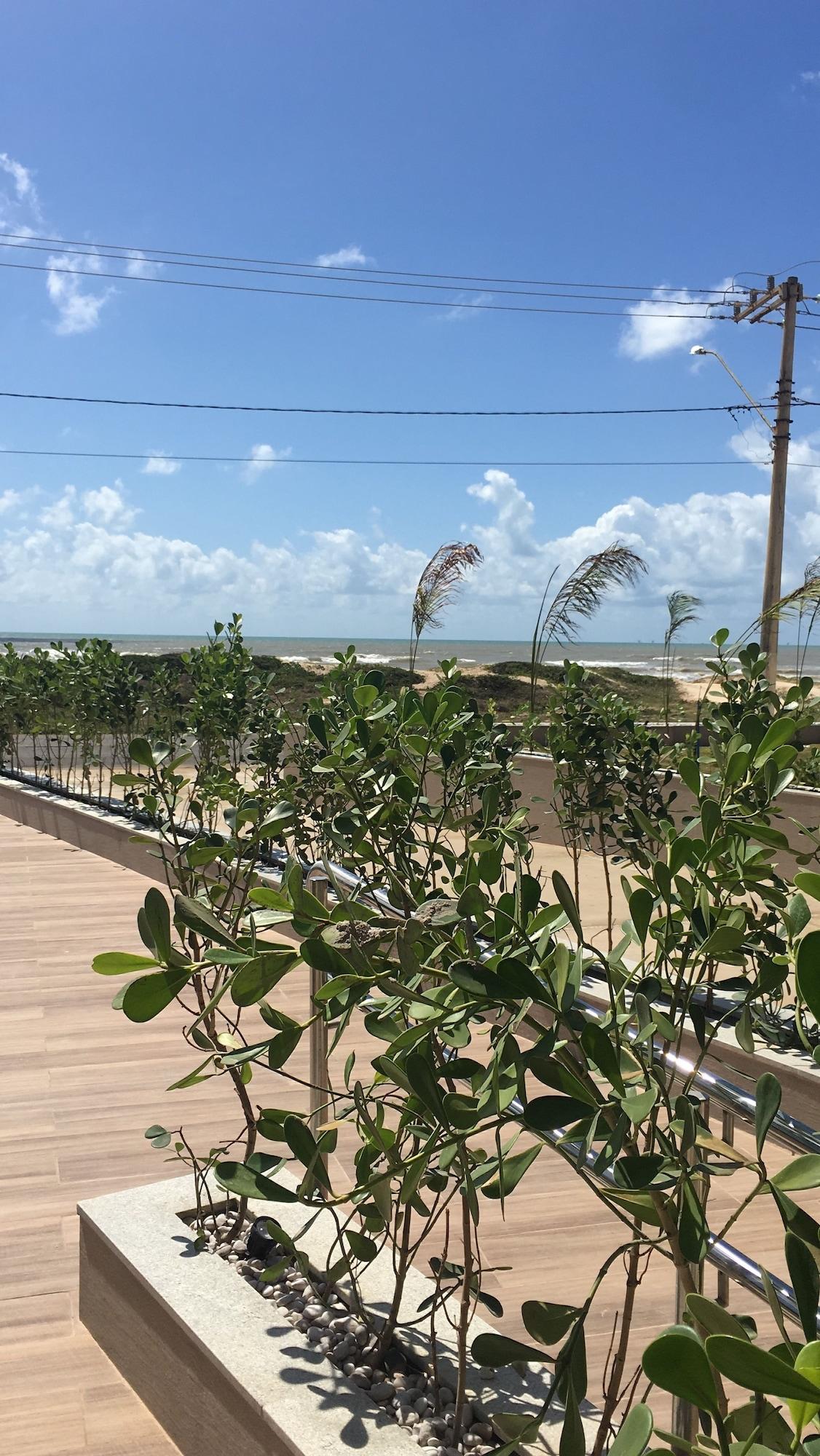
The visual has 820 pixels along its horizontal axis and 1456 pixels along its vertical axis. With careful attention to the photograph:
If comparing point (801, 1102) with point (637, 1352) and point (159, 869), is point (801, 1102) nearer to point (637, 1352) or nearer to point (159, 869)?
point (637, 1352)

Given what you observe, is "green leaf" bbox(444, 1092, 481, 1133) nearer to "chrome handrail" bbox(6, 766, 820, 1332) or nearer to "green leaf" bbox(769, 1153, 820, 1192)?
"chrome handrail" bbox(6, 766, 820, 1332)

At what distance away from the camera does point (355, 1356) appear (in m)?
1.57

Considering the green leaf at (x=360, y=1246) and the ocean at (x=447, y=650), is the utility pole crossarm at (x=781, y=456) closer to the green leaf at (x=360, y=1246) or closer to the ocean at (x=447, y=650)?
the green leaf at (x=360, y=1246)

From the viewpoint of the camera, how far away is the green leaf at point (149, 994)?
1.07 meters

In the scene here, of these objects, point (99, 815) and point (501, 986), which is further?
point (99, 815)

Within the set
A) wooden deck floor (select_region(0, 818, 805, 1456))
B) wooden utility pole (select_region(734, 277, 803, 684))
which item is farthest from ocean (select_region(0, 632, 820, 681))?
wooden deck floor (select_region(0, 818, 805, 1456))

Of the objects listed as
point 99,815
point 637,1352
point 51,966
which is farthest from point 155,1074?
point 99,815

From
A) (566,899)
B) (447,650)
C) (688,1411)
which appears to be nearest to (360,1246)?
(688,1411)

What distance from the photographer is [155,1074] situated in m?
3.56

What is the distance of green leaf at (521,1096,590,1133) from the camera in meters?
0.75

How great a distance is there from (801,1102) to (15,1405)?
219 centimetres

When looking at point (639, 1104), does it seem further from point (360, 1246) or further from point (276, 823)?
point (276, 823)

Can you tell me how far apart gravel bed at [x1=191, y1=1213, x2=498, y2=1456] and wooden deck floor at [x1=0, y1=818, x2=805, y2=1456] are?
1.03ft

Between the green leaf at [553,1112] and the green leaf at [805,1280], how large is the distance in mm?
159
